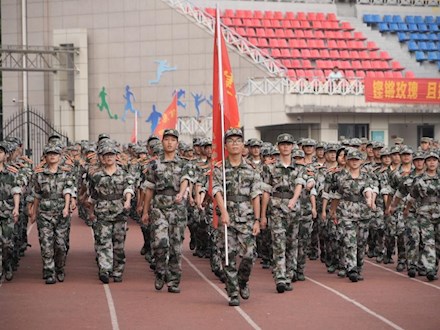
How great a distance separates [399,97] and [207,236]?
1771cm

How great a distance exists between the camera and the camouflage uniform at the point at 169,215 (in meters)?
12.9

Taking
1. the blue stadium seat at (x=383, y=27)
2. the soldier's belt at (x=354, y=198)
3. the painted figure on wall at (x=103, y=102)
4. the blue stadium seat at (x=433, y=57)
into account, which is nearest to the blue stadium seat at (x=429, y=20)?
the blue stadium seat at (x=383, y=27)

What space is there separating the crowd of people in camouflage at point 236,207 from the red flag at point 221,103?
0.48 feet

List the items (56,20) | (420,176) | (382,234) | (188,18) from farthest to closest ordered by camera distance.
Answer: (56,20) → (188,18) → (382,234) → (420,176)

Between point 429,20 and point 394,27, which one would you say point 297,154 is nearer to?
point 394,27

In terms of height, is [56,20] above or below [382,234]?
above

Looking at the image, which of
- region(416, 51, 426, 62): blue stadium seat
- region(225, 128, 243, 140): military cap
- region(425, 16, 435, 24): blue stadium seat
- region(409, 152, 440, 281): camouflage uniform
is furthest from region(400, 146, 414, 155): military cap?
region(425, 16, 435, 24): blue stadium seat

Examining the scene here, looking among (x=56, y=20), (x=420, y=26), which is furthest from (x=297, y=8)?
(x=56, y=20)

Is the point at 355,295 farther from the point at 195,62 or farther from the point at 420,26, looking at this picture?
the point at 420,26

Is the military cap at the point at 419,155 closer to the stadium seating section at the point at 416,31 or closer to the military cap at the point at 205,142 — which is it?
the military cap at the point at 205,142

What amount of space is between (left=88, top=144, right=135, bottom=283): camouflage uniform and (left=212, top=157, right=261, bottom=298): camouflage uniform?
2026 mm

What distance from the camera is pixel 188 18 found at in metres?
38.7

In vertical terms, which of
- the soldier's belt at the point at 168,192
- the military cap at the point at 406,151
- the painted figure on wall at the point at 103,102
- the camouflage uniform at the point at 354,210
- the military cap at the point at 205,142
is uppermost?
the painted figure on wall at the point at 103,102

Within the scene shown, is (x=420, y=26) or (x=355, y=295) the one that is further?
(x=420, y=26)
